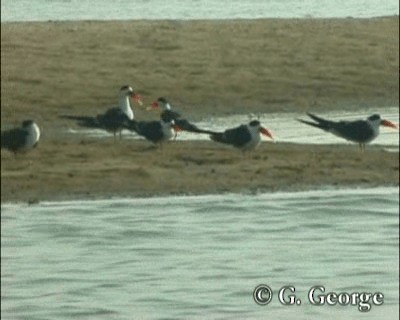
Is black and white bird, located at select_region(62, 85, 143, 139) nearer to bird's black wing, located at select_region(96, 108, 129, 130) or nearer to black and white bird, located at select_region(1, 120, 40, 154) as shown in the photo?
bird's black wing, located at select_region(96, 108, 129, 130)

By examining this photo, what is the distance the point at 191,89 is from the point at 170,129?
6.38 m

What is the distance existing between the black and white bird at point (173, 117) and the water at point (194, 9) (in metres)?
9.60

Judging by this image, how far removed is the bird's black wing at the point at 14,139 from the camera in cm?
2259

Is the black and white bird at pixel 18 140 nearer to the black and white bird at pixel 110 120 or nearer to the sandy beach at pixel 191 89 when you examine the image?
the sandy beach at pixel 191 89

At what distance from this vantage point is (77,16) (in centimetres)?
3766

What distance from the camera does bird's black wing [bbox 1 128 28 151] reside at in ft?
74.1

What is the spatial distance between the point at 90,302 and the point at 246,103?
1409cm

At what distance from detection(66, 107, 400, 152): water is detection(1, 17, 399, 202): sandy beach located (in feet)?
1.21

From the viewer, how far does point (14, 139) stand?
22641 millimetres

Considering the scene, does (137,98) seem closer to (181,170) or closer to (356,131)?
(356,131)

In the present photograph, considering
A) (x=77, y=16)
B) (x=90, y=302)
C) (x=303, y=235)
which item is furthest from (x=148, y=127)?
(x=77, y=16)

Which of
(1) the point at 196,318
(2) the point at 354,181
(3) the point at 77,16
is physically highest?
(3) the point at 77,16

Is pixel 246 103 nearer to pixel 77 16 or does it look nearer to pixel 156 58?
pixel 156 58

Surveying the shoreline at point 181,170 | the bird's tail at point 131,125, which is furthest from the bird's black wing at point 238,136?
the bird's tail at point 131,125
